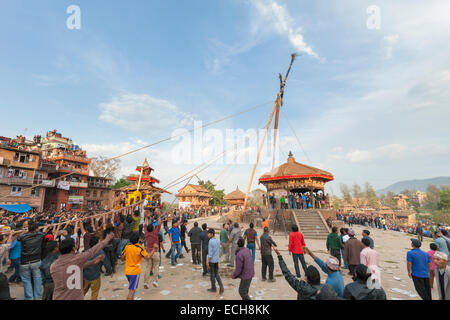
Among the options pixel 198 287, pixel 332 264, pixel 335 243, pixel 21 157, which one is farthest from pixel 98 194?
pixel 332 264

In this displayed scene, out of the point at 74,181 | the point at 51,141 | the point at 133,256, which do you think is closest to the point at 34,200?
the point at 74,181

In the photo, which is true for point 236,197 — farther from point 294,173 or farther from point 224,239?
point 224,239

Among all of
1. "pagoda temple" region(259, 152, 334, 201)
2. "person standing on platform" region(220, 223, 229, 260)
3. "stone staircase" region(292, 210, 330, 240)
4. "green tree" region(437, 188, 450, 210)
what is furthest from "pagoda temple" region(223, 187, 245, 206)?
"green tree" region(437, 188, 450, 210)

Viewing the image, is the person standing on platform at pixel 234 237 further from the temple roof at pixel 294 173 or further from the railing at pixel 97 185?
the railing at pixel 97 185

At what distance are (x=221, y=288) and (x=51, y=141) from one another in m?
53.4

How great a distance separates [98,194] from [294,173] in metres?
41.4

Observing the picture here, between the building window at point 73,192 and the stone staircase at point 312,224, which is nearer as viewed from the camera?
the stone staircase at point 312,224

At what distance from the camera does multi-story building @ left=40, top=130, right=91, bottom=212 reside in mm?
35688

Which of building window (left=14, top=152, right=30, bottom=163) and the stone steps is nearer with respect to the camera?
the stone steps

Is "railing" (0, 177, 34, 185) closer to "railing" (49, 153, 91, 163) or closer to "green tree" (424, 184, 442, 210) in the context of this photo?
"railing" (49, 153, 91, 163)

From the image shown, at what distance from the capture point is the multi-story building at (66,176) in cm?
3569

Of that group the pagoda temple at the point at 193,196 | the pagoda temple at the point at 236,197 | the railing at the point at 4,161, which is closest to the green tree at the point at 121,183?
the pagoda temple at the point at 193,196

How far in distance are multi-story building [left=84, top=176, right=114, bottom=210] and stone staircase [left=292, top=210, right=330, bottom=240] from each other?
38301 mm

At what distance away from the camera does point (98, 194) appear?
43.0 metres
